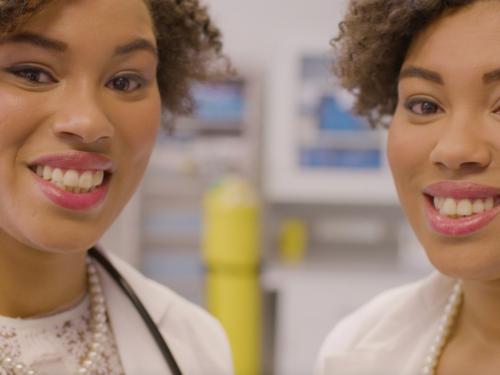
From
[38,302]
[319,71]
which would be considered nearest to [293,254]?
[319,71]

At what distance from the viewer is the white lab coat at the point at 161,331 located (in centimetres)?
113

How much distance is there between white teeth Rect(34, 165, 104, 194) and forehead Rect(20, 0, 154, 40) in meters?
0.18

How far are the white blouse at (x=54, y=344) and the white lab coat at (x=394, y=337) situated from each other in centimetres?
44

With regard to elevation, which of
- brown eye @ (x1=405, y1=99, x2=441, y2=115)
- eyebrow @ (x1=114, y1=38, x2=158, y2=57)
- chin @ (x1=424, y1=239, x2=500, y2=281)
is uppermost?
eyebrow @ (x1=114, y1=38, x2=158, y2=57)

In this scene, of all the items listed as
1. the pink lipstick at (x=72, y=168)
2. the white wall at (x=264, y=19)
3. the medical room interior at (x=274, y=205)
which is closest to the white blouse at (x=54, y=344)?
the pink lipstick at (x=72, y=168)

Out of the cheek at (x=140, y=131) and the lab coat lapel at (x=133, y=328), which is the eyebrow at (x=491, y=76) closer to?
the cheek at (x=140, y=131)

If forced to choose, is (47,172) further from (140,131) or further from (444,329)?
(444,329)

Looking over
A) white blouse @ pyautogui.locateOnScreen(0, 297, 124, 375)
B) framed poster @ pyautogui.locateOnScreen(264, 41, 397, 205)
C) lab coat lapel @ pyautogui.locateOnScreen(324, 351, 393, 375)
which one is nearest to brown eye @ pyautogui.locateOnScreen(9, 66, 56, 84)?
white blouse @ pyautogui.locateOnScreen(0, 297, 124, 375)

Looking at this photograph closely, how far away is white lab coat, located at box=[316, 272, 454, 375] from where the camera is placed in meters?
1.25

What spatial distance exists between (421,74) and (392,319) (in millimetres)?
502

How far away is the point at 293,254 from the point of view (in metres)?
3.29

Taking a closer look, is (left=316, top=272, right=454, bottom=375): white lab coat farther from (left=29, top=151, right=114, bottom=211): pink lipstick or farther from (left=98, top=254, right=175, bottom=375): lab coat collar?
(left=29, top=151, right=114, bottom=211): pink lipstick

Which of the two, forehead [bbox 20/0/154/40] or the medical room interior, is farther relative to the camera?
the medical room interior

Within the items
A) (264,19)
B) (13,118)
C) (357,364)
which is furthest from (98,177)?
(264,19)
